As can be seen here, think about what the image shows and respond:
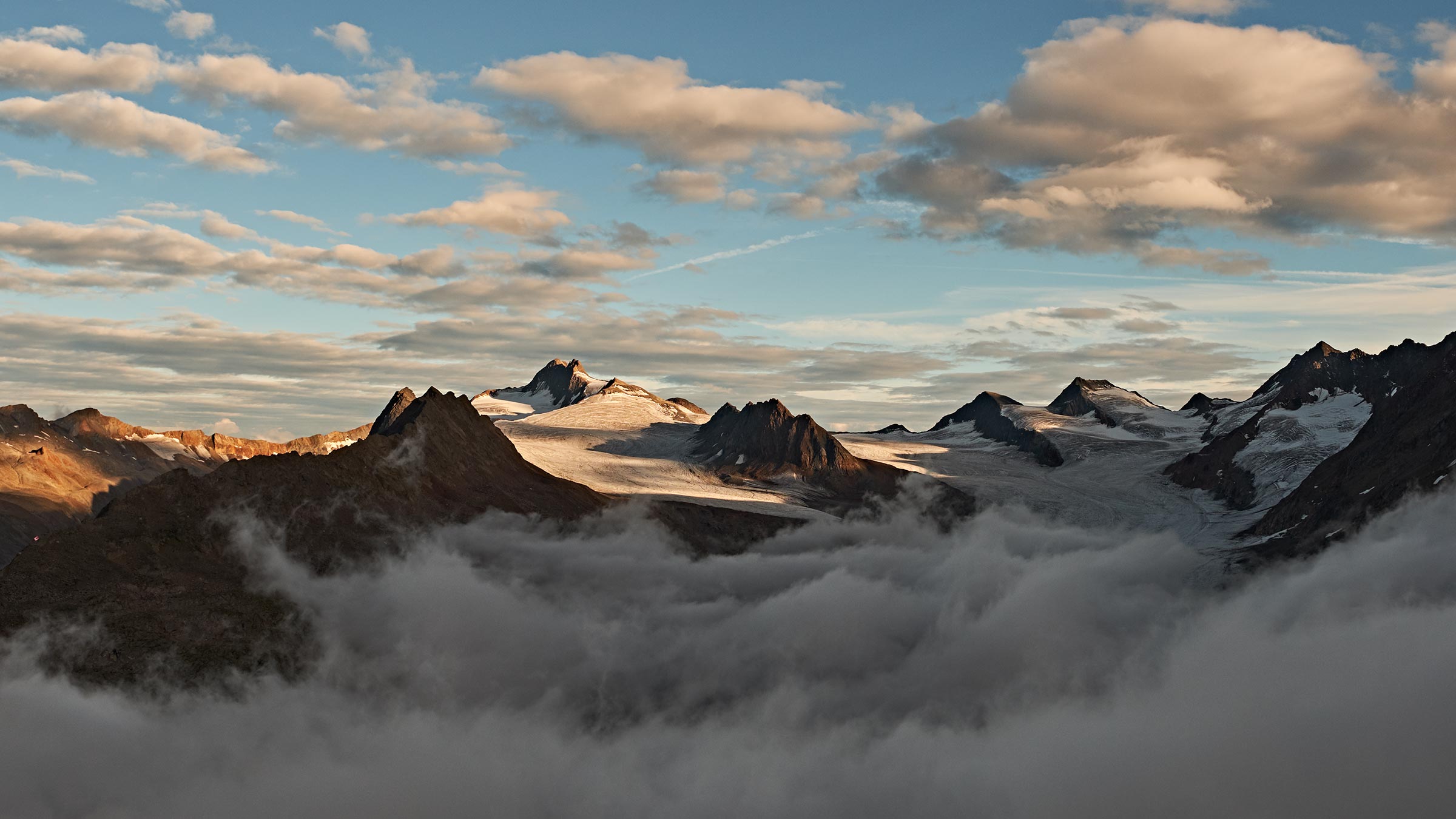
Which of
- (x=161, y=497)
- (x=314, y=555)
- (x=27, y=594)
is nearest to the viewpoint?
(x=27, y=594)

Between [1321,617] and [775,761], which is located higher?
[1321,617]

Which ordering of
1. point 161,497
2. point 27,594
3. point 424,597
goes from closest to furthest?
point 27,594
point 161,497
point 424,597

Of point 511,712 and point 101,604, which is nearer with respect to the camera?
point 101,604

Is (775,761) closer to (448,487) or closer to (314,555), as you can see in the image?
(448,487)

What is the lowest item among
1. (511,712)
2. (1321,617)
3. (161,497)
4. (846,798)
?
(846,798)

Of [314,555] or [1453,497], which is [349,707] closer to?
[314,555]

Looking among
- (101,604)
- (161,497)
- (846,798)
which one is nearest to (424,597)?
(161,497)
